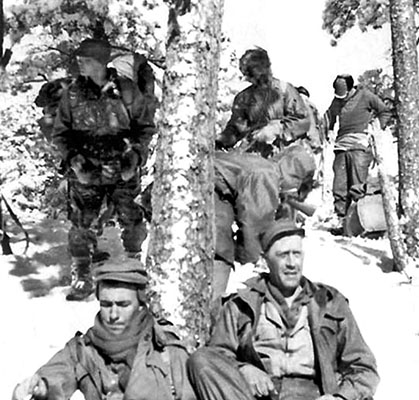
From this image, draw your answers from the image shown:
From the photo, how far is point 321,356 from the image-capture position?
4.25m

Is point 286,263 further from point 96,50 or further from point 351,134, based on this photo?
point 351,134

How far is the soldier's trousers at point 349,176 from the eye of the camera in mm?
12094

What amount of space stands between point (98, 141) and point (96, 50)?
30.1 inches

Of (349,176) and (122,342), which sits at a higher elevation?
(122,342)

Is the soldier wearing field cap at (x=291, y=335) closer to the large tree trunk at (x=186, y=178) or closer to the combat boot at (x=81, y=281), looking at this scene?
the large tree trunk at (x=186, y=178)

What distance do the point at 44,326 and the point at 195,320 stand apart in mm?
2232

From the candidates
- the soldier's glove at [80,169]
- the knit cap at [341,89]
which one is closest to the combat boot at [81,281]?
the soldier's glove at [80,169]

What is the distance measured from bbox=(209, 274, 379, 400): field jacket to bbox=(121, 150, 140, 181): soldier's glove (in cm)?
317

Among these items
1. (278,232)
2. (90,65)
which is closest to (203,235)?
(278,232)

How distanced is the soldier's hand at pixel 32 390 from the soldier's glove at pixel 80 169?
3.61 meters

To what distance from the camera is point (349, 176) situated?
12273 mm

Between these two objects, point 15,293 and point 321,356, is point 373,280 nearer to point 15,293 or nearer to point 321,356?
point 15,293

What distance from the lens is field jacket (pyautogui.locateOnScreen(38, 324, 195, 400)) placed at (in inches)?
158

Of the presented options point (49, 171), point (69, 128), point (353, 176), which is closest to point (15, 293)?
point (69, 128)
